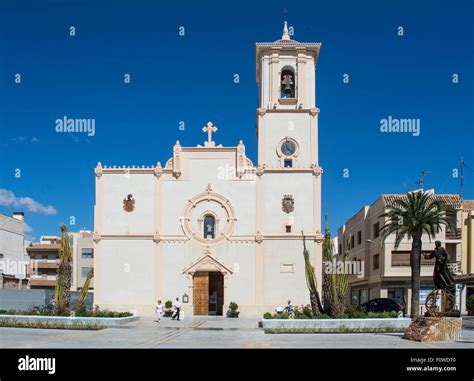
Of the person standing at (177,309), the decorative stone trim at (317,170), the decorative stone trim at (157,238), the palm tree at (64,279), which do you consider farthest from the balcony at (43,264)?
the palm tree at (64,279)

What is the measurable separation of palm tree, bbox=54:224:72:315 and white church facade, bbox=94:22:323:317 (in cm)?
1011

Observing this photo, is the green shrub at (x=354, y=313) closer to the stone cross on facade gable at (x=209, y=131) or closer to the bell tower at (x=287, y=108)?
the bell tower at (x=287, y=108)

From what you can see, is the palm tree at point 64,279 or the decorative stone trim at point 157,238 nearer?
the palm tree at point 64,279

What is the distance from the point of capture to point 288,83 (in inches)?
1706

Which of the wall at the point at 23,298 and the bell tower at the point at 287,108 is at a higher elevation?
the bell tower at the point at 287,108

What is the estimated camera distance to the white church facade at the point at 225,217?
134 feet

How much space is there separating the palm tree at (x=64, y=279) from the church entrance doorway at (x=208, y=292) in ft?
38.9

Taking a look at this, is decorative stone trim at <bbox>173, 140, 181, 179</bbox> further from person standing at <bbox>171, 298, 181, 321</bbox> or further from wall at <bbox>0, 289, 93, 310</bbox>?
wall at <bbox>0, 289, 93, 310</bbox>

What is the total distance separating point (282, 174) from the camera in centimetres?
4178

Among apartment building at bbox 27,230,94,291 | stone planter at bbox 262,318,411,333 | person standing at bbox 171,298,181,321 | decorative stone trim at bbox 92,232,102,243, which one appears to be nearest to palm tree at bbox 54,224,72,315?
person standing at bbox 171,298,181,321

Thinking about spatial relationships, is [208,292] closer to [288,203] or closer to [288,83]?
[288,203]

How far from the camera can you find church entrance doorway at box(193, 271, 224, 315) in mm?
41250
